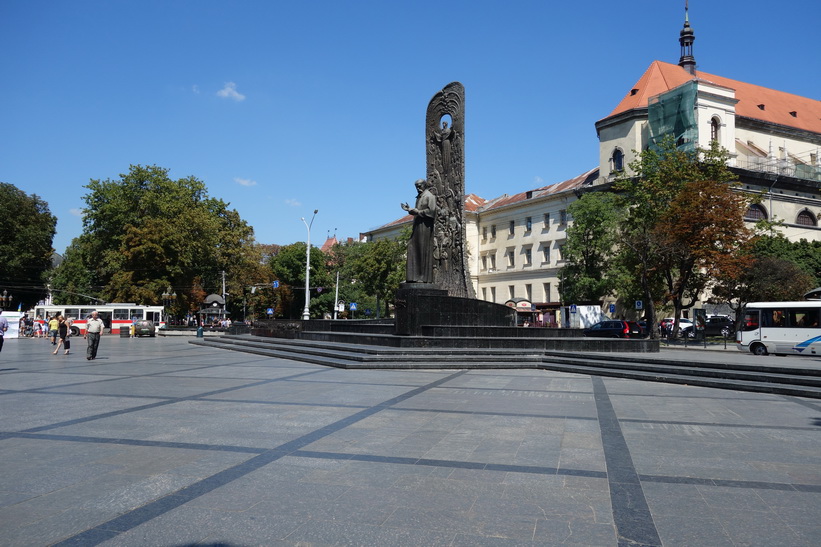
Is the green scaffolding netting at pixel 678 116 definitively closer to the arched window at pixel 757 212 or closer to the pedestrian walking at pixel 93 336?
the arched window at pixel 757 212

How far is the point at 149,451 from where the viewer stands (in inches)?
262

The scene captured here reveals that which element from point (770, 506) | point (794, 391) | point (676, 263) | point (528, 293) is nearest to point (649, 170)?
point (676, 263)

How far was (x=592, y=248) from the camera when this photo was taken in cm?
5134

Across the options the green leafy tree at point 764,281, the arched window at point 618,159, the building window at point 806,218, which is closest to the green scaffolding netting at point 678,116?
the arched window at point 618,159

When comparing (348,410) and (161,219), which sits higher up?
(161,219)

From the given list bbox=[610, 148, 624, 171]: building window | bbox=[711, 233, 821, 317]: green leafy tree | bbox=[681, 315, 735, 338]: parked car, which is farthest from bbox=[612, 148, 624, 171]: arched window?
bbox=[711, 233, 821, 317]: green leafy tree

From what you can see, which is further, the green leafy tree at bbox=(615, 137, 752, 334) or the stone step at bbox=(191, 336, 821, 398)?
the green leafy tree at bbox=(615, 137, 752, 334)

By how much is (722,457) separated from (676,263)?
34.0 meters

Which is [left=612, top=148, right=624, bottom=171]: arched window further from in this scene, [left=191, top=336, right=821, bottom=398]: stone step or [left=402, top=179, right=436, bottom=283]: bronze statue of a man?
[left=191, top=336, right=821, bottom=398]: stone step

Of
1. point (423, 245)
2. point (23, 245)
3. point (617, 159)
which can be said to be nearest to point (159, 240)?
point (23, 245)

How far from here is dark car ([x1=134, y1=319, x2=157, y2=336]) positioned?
1778 inches

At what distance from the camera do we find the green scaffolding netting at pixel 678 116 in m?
50.3

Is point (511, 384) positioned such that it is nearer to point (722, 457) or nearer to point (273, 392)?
point (273, 392)

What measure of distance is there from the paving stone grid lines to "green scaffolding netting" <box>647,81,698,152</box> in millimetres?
44240
